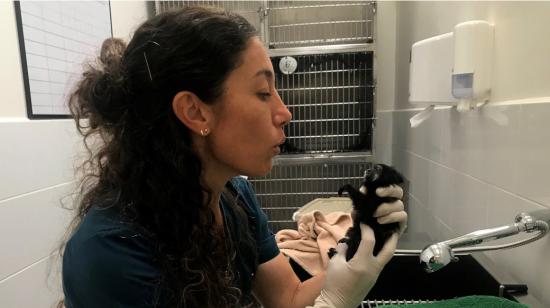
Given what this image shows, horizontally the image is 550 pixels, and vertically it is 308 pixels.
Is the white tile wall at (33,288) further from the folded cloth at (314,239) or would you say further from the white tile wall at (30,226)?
the folded cloth at (314,239)

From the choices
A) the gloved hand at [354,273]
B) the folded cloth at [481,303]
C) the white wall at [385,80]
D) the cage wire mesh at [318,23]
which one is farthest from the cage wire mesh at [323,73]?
the folded cloth at [481,303]

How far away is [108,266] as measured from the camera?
2.02 ft

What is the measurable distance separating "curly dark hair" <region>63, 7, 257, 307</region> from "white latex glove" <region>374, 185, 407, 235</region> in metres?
0.36

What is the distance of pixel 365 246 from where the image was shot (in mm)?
805

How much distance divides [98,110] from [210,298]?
1.44 feet

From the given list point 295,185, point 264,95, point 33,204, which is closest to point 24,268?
point 33,204

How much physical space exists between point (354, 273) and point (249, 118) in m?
0.43

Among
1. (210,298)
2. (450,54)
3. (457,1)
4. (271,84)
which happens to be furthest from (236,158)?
(457,1)

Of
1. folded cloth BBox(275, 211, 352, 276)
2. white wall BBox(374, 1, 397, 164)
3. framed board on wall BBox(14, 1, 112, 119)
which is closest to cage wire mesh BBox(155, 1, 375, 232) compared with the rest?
white wall BBox(374, 1, 397, 164)

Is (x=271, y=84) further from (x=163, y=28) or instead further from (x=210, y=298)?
(x=210, y=298)

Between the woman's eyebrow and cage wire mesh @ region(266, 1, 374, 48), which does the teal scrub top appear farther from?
cage wire mesh @ region(266, 1, 374, 48)

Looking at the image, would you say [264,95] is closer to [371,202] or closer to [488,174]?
[371,202]

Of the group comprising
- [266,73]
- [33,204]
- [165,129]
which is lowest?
[33,204]

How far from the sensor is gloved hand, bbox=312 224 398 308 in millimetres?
814
